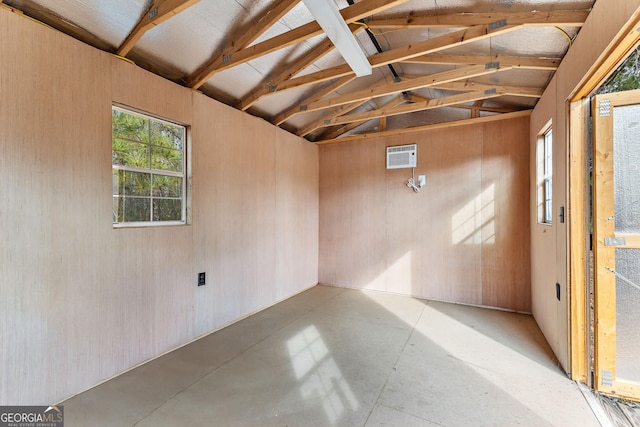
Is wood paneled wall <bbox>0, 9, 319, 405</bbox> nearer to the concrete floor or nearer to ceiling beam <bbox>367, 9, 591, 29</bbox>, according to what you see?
the concrete floor

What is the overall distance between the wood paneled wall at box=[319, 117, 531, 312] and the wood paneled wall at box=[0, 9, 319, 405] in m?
2.09

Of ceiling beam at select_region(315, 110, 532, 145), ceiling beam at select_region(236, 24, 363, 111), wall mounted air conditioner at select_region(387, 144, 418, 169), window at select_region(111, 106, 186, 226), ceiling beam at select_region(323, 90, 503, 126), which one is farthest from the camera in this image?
wall mounted air conditioner at select_region(387, 144, 418, 169)

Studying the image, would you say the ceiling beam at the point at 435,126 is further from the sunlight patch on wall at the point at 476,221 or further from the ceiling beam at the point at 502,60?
the ceiling beam at the point at 502,60

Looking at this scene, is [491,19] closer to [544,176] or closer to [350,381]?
[544,176]

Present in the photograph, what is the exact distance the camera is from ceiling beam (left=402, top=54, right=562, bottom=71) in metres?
2.32

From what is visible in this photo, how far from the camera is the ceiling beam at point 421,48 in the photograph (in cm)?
201

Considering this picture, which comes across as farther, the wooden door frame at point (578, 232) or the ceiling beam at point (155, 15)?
the wooden door frame at point (578, 232)

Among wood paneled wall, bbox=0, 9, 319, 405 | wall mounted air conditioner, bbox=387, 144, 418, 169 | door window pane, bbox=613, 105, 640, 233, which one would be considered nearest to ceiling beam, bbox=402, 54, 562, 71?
door window pane, bbox=613, 105, 640, 233

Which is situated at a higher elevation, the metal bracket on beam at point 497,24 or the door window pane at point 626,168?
the metal bracket on beam at point 497,24

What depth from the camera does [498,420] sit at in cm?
167

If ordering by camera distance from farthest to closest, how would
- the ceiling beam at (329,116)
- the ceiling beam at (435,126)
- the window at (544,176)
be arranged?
the ceiling beam at (329,116) → the ceiling beam at (435,126) → the window at (544,176)

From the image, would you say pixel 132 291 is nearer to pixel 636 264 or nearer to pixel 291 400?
pixel 291 400

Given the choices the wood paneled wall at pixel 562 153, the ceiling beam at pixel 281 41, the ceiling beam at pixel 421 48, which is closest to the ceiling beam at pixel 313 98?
the ceiling beam at pixel 421 48

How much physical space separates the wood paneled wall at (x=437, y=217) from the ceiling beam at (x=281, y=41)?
251cm
